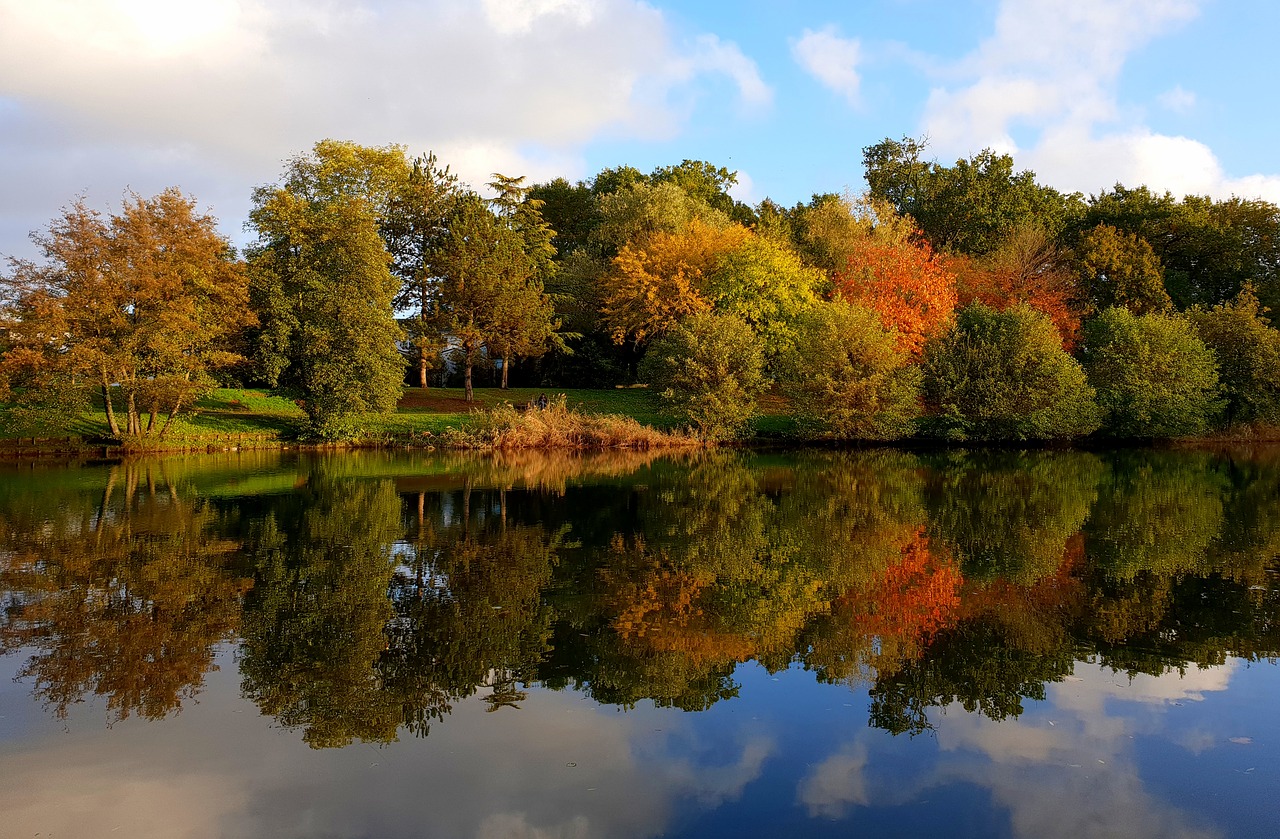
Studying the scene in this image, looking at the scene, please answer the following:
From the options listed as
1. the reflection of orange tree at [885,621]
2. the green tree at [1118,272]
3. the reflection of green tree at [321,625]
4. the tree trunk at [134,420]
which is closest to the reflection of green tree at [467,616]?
the reflection of green tree at [321,625]

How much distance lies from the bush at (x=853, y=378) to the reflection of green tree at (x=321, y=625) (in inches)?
1033

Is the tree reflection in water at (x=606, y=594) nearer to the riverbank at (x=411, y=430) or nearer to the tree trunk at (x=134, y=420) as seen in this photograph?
the tree trunk at (x=134, y=420)

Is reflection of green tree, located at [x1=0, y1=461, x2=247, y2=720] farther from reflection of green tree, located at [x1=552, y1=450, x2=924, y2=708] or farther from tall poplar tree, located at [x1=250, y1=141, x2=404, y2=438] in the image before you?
tall poplar tree, located at [x1=250, y1=141, x2=404, y2=438]

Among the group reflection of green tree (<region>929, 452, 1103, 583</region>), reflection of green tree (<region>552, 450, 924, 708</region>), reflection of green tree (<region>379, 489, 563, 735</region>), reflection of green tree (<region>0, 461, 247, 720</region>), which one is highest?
reflection of green tree (<region>929, 452, 1103, 583</region>)

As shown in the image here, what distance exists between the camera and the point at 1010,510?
62.1ft

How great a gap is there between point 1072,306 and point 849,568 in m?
46.1

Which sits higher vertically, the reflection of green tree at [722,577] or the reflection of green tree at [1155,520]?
the reflection of green tree at [1155,520]

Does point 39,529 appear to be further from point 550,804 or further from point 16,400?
point 16,400

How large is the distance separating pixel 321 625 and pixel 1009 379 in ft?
122

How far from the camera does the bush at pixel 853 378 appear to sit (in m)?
38.9

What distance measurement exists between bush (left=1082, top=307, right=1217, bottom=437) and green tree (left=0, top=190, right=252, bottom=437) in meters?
42.1

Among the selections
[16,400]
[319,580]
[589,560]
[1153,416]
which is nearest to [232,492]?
[319,580]

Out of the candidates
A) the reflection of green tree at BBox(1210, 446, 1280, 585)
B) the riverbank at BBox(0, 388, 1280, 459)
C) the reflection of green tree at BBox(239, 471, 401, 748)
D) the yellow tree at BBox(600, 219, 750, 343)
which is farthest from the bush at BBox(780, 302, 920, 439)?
the reflection of green tree at BBox(239, 471, 401, 748)

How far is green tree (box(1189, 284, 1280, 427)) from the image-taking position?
43.6 metres
